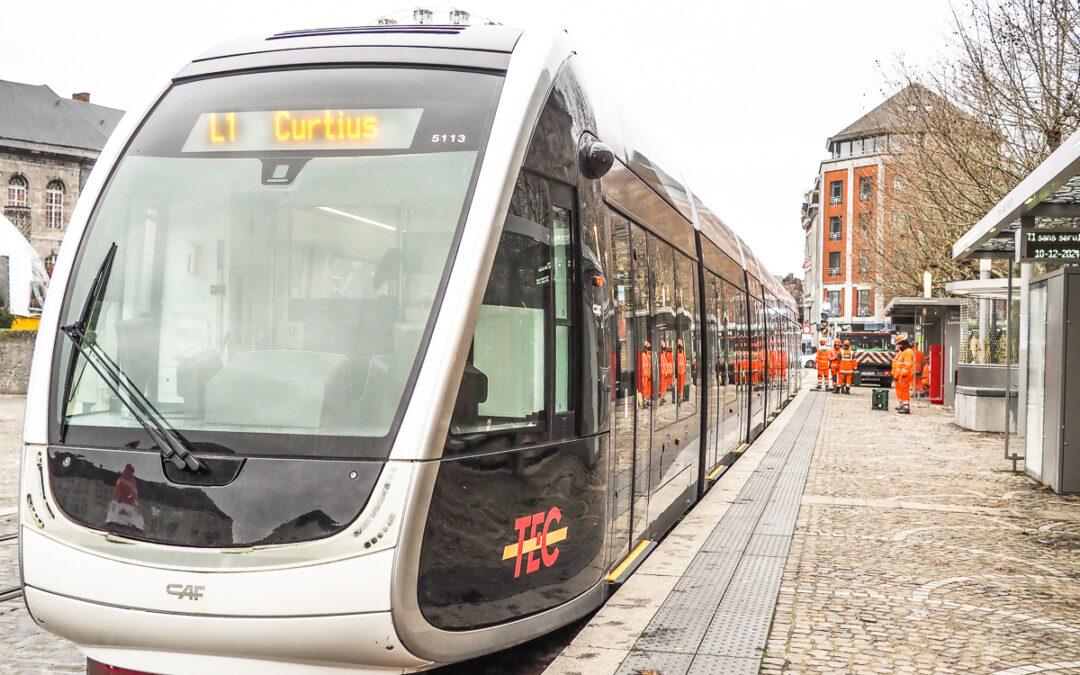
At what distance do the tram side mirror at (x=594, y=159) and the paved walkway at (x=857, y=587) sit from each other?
7.57 feet

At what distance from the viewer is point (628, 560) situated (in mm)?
7434

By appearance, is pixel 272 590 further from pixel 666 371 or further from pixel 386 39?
pixel 666 371

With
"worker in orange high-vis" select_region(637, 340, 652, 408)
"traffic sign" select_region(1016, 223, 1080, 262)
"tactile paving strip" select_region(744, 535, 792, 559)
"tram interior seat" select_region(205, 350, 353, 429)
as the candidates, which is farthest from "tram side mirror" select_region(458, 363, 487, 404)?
"traffic sign" select_region(1016, 223, 1080, 262)

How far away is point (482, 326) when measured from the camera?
15.8 feet

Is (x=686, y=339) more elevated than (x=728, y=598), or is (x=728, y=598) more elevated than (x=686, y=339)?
(x=686, y=339)

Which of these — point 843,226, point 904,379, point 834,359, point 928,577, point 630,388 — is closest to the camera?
point 630,388

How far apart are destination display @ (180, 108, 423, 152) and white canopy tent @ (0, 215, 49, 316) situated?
39.0 meters

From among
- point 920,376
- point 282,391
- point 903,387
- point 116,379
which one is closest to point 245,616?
point 282,391

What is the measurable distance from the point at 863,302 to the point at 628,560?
287 feet

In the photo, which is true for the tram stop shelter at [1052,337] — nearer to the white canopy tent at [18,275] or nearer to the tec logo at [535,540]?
the tec logo at [535,540]

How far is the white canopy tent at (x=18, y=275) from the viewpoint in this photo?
41625mm

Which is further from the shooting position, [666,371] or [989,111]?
[989,111]

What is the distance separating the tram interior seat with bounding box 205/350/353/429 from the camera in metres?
4.60

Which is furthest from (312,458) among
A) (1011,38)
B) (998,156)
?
(998,156)
